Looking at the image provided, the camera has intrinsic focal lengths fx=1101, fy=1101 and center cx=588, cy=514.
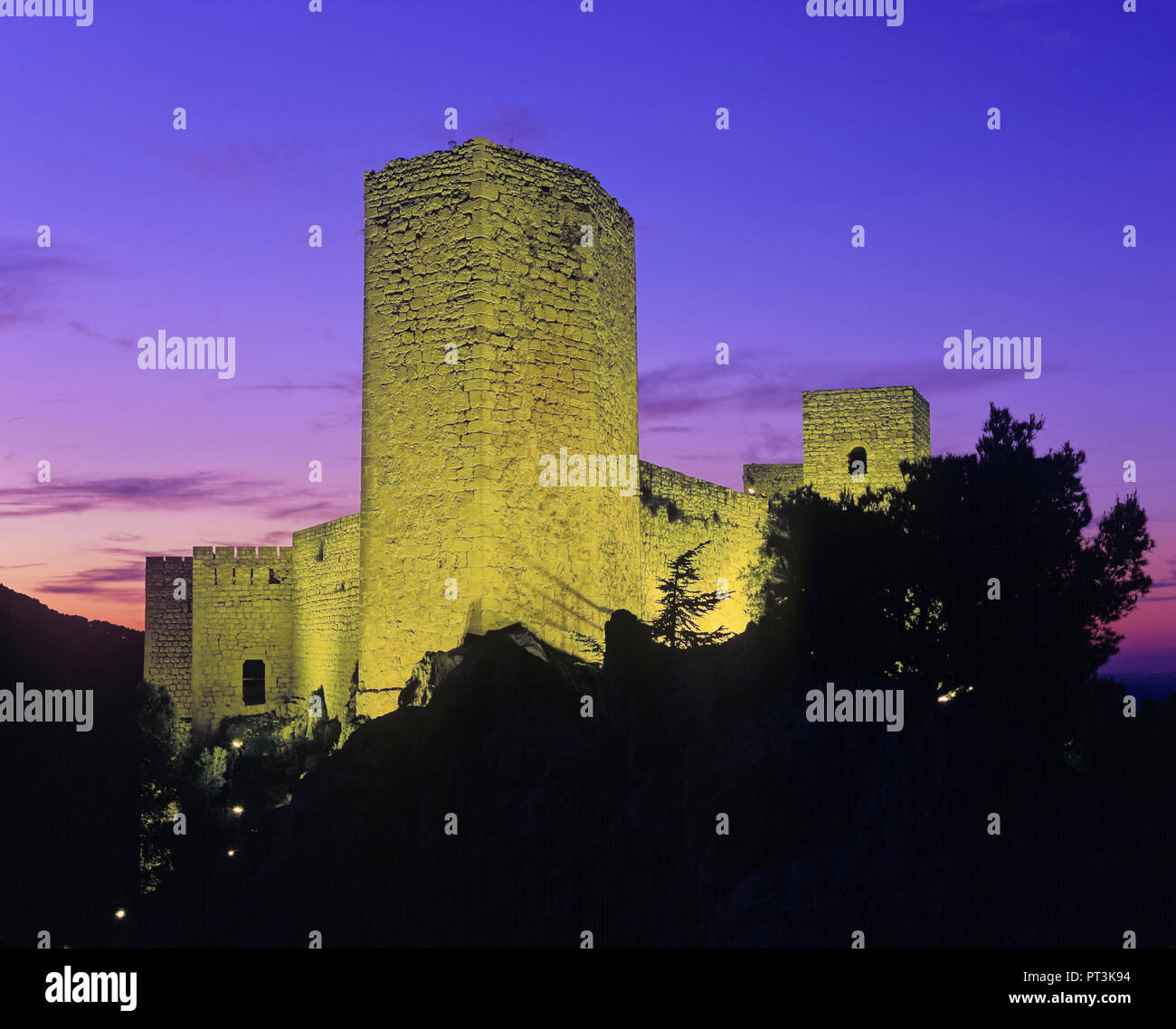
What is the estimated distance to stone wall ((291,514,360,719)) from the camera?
23172mm

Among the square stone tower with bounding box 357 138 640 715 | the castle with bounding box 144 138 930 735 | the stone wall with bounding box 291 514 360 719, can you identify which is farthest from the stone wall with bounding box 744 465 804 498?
the square stone tower with bounding box 357 138 640 715

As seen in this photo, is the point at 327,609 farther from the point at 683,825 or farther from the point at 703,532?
the point at 683,825

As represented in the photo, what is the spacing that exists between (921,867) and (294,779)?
15064 mm

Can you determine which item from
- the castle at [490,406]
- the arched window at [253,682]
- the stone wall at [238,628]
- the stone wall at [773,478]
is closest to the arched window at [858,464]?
the stone wall at [773,478]

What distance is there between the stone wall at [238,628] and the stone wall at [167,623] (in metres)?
0.94

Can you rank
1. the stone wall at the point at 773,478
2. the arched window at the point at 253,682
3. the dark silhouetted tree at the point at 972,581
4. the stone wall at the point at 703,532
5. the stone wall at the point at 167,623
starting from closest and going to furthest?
the dark silhouetted tree at the point at 972,581 → the stone wall at the point at 703,532 → the arched window at the point at 253,682 → the stone wall at the point at 167,623 → the stone wall at the point at 773,478

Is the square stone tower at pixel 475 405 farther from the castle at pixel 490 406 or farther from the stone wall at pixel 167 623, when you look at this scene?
the stone wall at pixel 167 623

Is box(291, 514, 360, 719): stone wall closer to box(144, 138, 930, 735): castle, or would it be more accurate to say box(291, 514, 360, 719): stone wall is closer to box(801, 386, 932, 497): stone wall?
box(144, 138, 930, 735): castle

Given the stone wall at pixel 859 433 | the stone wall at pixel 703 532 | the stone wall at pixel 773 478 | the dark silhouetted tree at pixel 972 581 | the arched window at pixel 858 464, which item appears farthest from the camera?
the stone wall at pixel 773 478

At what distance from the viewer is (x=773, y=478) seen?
28609mm

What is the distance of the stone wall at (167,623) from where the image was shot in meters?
27.2

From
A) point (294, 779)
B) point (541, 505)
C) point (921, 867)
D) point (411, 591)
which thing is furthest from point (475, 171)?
point (294, 779)

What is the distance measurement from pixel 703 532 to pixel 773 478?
888cm

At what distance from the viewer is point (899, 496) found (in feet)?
44.1
